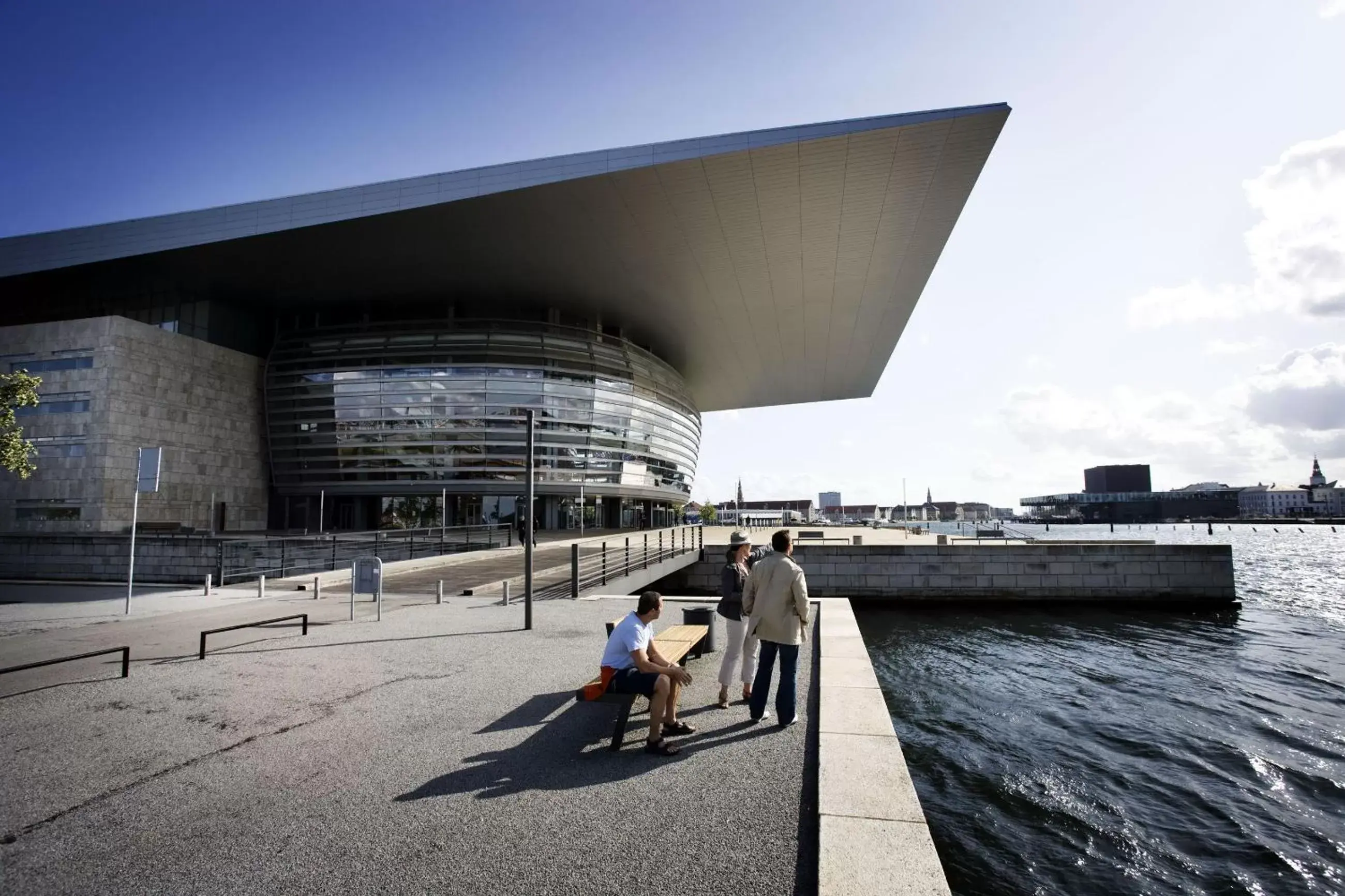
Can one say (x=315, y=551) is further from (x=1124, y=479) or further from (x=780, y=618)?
(x=1124, y=479)

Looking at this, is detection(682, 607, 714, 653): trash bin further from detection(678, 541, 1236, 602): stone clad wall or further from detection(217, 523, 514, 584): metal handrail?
detection(217, 523, 514, 584): metal handrail

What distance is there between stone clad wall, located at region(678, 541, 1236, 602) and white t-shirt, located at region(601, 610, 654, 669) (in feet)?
63.2

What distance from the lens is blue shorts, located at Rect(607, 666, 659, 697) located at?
205 inches

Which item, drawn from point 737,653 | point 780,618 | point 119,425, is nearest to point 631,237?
point 119,425

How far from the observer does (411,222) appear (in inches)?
1232

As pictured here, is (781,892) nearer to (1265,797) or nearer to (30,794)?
(30,794)

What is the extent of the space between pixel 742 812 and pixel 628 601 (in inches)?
374

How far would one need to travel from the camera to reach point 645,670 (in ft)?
16.9

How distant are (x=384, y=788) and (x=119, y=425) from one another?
4110 centimetres

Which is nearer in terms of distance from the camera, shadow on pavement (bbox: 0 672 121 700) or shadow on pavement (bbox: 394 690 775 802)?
shadow on pavement (bbox: 394 690 775 802)

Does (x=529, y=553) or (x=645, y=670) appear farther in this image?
(x=529, y=553)

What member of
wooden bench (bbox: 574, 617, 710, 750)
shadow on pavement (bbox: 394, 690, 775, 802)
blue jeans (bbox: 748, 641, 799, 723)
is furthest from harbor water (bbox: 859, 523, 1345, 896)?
wooden bench (bbox: 574, 617, 710, 750)

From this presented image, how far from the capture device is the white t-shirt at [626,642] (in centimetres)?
530

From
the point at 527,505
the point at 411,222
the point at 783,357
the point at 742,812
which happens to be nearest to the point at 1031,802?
the point at 742,812
